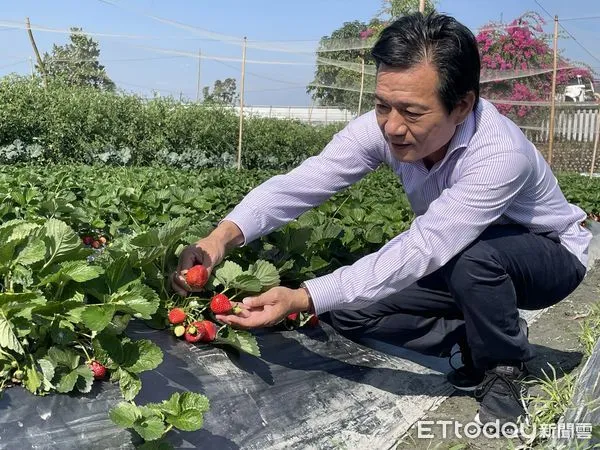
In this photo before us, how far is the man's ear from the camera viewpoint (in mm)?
2156

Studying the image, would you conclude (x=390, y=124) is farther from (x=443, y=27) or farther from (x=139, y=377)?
(x=139, y=377)

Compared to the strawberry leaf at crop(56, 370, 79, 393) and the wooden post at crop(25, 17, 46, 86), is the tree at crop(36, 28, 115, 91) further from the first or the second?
the strawberry leaf at crop(56, 370, 79, 393)

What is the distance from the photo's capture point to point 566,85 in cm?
2050

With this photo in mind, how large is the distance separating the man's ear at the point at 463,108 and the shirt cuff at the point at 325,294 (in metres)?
0.61

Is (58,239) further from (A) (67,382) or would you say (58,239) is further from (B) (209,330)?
(B) (209,330)

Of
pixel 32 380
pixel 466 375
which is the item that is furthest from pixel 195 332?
pixel 466 375

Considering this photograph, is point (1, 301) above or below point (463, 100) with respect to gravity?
below

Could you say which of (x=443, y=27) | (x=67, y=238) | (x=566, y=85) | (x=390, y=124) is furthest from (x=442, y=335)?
(x=566, y=85)

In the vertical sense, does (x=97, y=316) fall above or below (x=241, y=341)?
above

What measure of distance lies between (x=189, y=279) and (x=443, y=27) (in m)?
1.03

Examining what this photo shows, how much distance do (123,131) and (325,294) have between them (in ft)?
38.3

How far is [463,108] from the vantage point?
2189 millimetres

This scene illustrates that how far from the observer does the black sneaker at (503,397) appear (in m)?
2.38

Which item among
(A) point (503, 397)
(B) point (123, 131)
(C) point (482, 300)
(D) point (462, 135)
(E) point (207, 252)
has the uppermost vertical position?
(D) point (462, 135)
